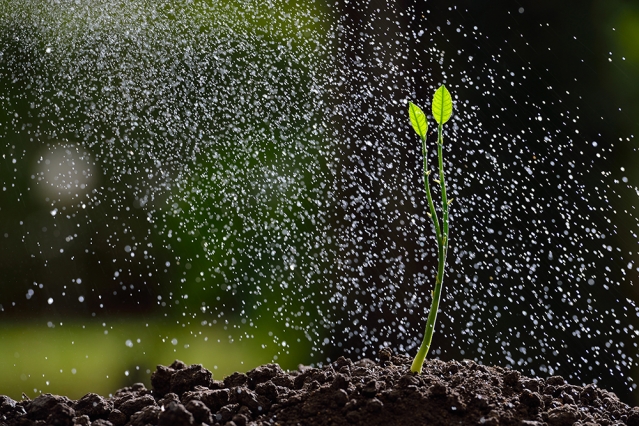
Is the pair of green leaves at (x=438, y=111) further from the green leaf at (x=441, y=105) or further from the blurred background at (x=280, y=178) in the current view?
the blurred background at (x=280, y=178)

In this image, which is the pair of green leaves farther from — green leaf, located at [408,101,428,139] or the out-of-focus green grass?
the out-of-focus green grass

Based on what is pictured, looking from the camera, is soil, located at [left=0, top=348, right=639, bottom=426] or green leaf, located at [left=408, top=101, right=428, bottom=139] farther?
green leaf, located at [left=408, top=101, right=428, bottom=139]

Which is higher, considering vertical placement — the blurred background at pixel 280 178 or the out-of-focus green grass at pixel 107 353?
the blurred background at pixel 280 178

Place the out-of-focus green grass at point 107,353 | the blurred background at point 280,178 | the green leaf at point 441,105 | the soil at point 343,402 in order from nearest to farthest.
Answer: the soil at point 343,402 → the green leaf at point 441,105 → the out-of-focus green grass at point 107,353 → the blurred background at point 280,178

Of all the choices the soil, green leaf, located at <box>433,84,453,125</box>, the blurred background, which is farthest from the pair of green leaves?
the blurred background

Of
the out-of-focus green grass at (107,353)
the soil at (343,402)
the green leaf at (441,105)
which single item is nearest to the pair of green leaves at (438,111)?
the green leaf at (441,105)
